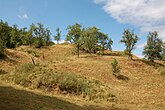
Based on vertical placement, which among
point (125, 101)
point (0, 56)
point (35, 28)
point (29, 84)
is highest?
point (35, 28)

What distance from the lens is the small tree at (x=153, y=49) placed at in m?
68.8

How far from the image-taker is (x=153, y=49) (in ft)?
224

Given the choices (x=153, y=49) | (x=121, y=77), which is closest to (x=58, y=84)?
(x=121, y=77)

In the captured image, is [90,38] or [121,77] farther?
[90,38]

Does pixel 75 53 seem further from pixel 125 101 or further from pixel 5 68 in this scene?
pixel 125 101

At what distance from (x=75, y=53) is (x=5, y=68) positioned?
3873 centimetres

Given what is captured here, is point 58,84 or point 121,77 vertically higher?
point 58,84

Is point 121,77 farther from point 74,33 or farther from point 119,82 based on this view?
point 74,33

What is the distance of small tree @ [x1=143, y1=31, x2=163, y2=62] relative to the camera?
68.8 m

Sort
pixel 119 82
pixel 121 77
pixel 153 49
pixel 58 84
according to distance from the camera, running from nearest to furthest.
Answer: pixel 58 84, pixel 119 82, pixel 121 77, pixel 153 49

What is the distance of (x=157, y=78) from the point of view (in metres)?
53.7

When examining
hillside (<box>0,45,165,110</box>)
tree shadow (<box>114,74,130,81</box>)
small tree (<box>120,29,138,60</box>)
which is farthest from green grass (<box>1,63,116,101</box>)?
small tree (<box>120,29,138,60</box>)

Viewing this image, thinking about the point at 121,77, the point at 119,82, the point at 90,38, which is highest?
the point at 90,38

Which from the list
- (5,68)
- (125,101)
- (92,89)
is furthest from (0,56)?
(125,101)
